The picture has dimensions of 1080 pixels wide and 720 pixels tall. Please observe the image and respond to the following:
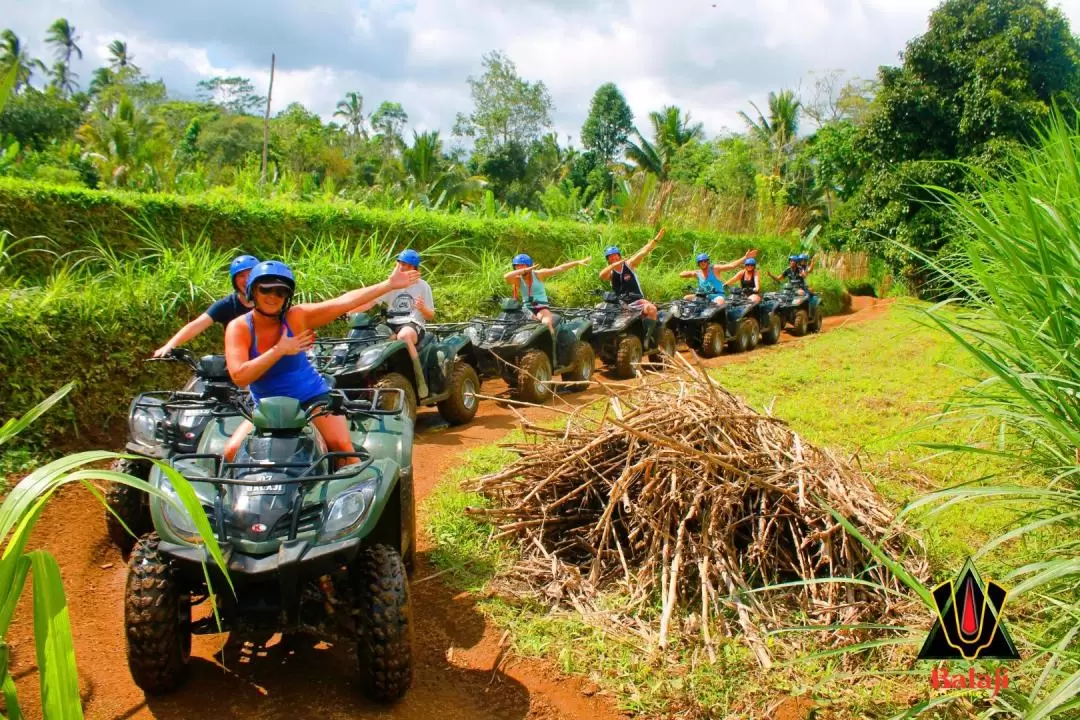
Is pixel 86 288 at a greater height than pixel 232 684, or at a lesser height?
greater

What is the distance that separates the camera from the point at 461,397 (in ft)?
25.0

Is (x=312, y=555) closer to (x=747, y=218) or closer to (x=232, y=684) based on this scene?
(x=232, y=684)

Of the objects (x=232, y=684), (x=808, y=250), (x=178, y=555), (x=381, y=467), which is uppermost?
(x=808, y=250)

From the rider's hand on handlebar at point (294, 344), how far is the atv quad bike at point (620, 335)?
6837 millimetres

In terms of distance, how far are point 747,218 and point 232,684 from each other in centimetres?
2428

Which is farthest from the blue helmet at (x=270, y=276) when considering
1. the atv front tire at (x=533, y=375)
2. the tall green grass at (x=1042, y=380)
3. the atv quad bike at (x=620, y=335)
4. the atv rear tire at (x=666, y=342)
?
the atv rear tire at (x=666, y=342)

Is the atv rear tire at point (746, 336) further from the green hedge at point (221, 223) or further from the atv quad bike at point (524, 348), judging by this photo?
the atv quad bike at point (524, 348)

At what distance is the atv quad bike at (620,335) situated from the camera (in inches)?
407

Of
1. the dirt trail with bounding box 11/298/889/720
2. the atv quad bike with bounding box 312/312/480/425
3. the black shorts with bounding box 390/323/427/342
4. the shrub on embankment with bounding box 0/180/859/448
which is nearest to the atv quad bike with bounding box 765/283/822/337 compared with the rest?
the shrub on embankment with bounding box 0/180/859/448

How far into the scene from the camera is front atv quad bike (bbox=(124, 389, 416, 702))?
2938 millimetres

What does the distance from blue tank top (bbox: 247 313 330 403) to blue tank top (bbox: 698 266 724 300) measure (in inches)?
412

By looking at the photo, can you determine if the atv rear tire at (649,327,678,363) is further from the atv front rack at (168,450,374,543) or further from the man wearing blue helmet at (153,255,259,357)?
the atv front rack at (168,450,374,543)

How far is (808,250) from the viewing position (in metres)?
26.9

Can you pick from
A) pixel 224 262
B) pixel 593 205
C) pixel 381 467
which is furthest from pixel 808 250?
pixel 381 467
